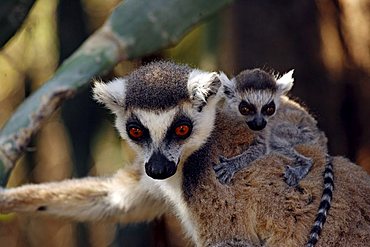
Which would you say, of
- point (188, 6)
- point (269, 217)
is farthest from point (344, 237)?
point (188, 6)

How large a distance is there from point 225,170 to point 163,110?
0.57 metres

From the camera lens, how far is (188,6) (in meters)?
4.56

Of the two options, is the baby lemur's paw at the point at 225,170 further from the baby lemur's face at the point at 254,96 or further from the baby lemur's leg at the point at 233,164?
the baby lemur's face at the point at 254,96

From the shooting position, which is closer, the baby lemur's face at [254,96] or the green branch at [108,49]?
the green branch at [108,49]

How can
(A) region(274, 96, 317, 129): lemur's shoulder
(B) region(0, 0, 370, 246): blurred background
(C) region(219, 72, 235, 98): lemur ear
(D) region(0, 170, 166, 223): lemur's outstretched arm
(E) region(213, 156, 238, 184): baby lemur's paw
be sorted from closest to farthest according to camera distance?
1. (E) region(213, 156, 238, 184): baby lemur's paw
2. (C) region(219, 72, 235, 98): lemur ear
3. (D) region(0, 170, 166, 223): lemur's outstretched arm
4. (A) region(274, 96, 317, 129): lemur's shoulder
5. (B) region(0, 0, 370, 246): blurred background

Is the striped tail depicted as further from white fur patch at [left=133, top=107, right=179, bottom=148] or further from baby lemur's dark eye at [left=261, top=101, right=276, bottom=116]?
white fur patch at [left=133, top=107, right=179, bottom=148]

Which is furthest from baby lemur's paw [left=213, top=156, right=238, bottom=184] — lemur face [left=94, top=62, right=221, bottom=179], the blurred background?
the blurred background

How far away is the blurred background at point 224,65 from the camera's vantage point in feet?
21.2

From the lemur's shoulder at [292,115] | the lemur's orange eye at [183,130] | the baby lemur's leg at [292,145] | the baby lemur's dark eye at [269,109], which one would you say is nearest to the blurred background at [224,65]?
the lemur's shoulder at [292,115]

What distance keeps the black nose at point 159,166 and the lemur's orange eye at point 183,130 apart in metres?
0.19

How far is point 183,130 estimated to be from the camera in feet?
14.0

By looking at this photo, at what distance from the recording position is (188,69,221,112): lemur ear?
434 centimetres

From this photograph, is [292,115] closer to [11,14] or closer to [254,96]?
[254,96]

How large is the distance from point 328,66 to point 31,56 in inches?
124
